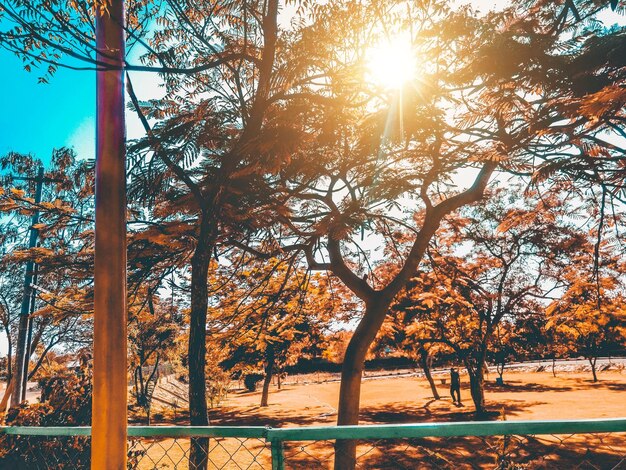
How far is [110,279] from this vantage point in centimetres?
169

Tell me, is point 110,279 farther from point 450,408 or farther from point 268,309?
point 450,408

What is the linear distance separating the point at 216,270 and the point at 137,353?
9918mm

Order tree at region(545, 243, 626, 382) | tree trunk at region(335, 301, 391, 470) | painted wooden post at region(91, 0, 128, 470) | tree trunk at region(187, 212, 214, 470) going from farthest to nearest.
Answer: tree at region(545, 243, 626, 382) < tree trunk at region(335, 301, 391, 470) < tree trunk at region(187, 212, 214, 470) < painted wooden post at region(91, 0, 128, 470)

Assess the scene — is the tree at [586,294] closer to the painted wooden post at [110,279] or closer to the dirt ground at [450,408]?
the dirt ground at [450,408]

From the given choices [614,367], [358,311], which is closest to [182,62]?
[358,311]

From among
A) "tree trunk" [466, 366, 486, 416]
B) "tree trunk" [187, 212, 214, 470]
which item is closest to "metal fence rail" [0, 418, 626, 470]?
"tree trunk" [187, 212, 214, 470]

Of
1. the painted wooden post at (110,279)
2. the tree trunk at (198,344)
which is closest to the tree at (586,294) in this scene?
the tree trunk at (198,344)

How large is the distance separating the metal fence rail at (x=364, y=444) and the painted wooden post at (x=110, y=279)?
2.20ft

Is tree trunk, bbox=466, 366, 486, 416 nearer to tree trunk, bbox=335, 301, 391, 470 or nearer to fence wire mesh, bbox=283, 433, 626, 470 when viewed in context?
fence wire mesh, bbox=283, 433, 626, 470

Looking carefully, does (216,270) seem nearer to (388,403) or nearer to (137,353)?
(137,353)

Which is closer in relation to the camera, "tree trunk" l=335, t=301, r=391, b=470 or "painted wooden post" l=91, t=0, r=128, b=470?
"painted wooden post" l=91, t=0, r=128, b=470

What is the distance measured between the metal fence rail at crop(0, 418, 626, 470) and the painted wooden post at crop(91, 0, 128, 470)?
0.67 m

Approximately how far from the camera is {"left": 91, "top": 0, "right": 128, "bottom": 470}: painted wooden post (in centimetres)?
163

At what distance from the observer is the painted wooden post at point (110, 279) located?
1630mm
